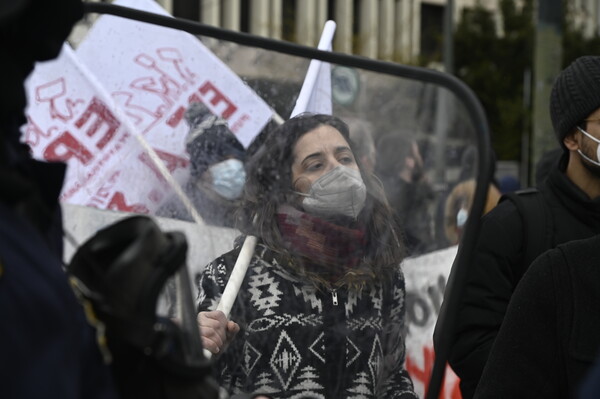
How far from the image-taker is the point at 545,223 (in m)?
3.34

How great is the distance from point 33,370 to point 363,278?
1042mm

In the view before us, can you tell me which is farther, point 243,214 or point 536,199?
point 536,199

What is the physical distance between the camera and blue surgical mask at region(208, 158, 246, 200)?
229 cm

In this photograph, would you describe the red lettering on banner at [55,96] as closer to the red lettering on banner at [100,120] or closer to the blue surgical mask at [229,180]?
the red lettering on banner at [100,120]

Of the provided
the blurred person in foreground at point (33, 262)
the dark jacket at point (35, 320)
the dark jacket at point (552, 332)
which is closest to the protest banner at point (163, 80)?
the dark jacket at point (552, 332)

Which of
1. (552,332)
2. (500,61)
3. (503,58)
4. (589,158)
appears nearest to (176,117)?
(552,332)

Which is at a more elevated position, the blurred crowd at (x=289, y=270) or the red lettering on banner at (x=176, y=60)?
the red lettering on banner at (x=176, y=60)

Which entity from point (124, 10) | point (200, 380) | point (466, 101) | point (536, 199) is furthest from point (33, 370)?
point (536, 199)

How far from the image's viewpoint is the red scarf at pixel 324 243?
88.4 inches

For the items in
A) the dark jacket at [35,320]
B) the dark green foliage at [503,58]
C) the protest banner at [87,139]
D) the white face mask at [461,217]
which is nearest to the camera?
the dark jacket at [35,320]

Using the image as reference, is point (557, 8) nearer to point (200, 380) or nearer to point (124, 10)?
point (124, 10)

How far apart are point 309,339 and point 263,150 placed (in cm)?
39

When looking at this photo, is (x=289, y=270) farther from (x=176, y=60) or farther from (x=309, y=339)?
(x=176, y=60)

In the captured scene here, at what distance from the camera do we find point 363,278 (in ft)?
7.38
